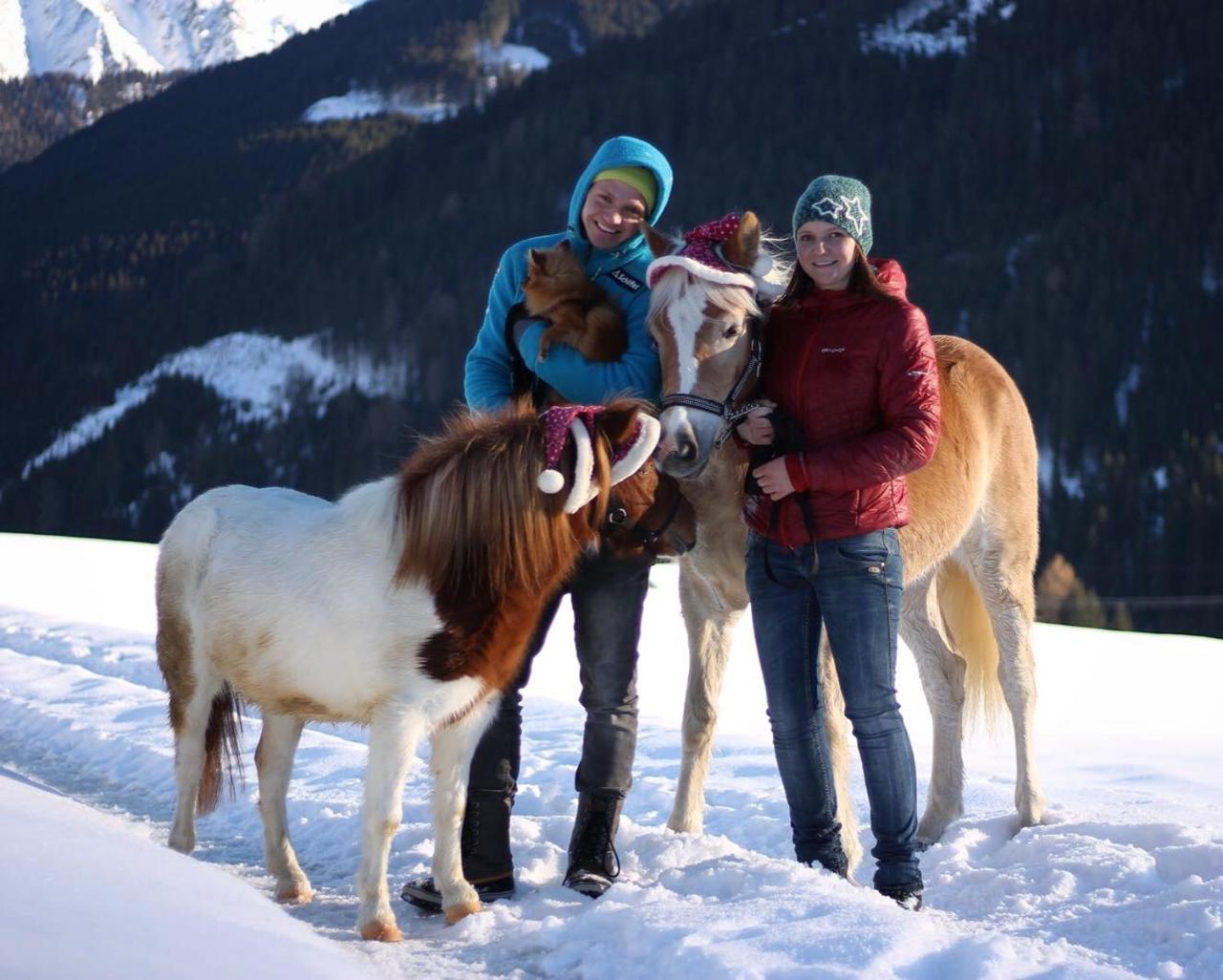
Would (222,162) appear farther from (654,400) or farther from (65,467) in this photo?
(654,400)

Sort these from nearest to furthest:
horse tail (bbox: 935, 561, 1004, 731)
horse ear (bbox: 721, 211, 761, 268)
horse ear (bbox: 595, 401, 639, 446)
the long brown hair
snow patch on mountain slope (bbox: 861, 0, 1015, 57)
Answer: horse ear (bbox: 595, 401, 639, 446) → the long brown hair → horse ear (bbox: 721, 211, 761, 268) → horse tail (bbox: 935, 561, 1004, 731) → snow patch on mountain slope (bbox: 861, 0, 1015, 57)

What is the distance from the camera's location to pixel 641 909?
10.9ft

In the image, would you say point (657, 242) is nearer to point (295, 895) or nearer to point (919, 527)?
point (919, 527)

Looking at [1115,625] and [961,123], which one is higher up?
[961,123]

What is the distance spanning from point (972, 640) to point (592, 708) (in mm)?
2651

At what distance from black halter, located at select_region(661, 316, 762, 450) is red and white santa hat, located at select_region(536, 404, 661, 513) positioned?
0.24 m

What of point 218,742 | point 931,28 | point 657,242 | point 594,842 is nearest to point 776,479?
point 657,242

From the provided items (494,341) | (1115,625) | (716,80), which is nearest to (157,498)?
(1115,625)

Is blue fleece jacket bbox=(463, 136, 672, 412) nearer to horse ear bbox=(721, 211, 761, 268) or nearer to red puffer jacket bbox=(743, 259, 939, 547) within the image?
horse ear bbox=(721, 211, 761, 268)

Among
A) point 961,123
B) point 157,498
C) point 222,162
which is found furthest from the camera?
point 222,162

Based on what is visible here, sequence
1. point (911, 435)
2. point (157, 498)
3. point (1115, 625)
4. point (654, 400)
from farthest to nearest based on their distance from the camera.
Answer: point (157, 498)
point (1115, 625)
point (654, 400)
point (911, 435)

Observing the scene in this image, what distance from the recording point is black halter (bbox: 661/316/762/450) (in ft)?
12.4

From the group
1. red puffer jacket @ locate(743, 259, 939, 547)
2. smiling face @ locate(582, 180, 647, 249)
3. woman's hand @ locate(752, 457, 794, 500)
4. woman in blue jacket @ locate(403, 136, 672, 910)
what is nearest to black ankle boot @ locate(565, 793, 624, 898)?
woman in blue jacket @ locate(403, 136, 672, 910)

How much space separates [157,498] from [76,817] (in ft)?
294
